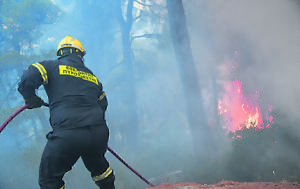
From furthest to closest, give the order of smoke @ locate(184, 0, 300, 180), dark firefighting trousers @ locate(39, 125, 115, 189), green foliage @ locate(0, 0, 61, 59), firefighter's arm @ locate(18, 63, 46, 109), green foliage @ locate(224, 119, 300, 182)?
green foliage @ locate(0, 0, 61, 59) < smoke @ locate(184, 0, 300, 180) < green foliage @ locate(224, 119, 300, 182) < firefighter's arm @ locate(18, 63, 46, 109) < dark firefighting trousers @ locate(39, 125, 115, 189)

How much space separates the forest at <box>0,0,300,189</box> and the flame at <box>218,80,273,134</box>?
0.12 ft

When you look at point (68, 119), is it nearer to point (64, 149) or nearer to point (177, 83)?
point (64, 149)

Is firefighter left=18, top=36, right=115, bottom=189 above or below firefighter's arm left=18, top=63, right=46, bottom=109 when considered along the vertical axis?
below

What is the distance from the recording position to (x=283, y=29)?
244 inches

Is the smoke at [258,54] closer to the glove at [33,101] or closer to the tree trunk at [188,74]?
the tree trunk at [188,74]

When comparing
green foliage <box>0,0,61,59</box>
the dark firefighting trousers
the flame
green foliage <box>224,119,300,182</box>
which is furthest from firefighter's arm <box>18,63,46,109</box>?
green foliage <box>0,0,61,59</box>

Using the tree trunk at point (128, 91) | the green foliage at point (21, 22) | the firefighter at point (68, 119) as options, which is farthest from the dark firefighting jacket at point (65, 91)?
the green foliage at point (21, 22)

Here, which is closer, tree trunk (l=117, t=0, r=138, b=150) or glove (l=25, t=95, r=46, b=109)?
glove (l=25, t=95, r=46, b=109)

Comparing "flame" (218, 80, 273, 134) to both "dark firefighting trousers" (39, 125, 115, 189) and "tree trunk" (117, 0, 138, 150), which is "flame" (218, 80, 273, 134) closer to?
"tree trunk" (117, 0, 138, 150)

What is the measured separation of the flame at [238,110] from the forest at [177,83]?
0.12 ft

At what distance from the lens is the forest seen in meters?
5.49

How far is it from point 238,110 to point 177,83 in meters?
3.29

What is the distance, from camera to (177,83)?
9.76 metres

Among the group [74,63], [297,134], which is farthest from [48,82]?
[297,134]
